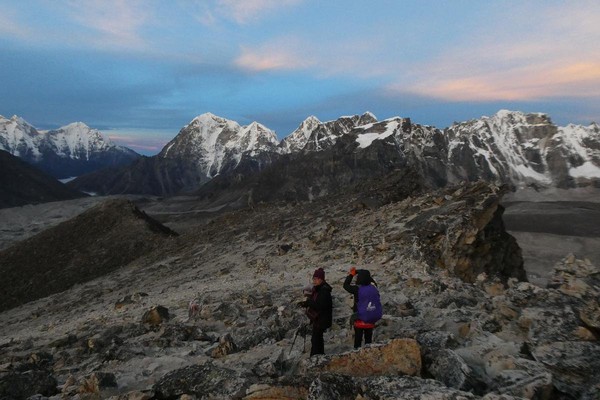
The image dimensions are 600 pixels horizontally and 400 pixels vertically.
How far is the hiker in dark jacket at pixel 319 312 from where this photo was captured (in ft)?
28.4

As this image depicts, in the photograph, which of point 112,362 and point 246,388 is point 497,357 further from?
point 112,362

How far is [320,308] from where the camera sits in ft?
28.6

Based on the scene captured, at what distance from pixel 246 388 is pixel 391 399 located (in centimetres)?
223

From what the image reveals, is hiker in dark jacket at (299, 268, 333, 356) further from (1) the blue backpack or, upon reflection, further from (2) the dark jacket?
(1) the blue backpack

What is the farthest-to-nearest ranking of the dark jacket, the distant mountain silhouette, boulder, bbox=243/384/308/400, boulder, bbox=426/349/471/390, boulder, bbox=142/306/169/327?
the distant mountain silhouette → boulder, bbox=142/306/169/327 → the dark jacket → boulder, bbox=426/349/471/390 → boulder, bbox=243/384/308/400

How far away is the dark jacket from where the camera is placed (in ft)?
28.3

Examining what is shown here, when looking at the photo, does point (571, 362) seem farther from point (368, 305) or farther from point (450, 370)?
point (368, 305)

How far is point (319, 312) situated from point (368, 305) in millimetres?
919

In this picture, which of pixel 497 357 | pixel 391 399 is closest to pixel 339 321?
pixel 497 357

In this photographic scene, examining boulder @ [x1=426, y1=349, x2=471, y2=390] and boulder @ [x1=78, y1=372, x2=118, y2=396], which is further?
boulder @ [x1=78, y1=372, x2=118, y2=396]

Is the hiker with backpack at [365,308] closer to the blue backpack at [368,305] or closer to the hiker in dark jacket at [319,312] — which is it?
the blue backpack at [368,305]

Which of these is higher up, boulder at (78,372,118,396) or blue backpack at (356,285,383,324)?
blue backpack at (356,285,383,324)

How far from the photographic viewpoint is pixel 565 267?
13992 millimetres

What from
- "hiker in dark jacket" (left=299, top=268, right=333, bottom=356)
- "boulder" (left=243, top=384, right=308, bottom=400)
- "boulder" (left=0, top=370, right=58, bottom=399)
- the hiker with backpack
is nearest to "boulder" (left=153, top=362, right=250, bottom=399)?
"boulder" (left=243, top=384, right=308, bottom=400)
